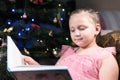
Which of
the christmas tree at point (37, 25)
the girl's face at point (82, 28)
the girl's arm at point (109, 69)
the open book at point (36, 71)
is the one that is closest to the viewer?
the open book at point (36, 71)

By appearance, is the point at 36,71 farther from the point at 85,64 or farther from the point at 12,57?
the point at 85,64

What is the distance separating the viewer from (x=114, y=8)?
12.6ft

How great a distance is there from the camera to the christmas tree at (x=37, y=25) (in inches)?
→ 121

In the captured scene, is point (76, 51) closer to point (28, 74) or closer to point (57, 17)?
point (28, 74)

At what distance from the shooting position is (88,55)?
5.00 ft

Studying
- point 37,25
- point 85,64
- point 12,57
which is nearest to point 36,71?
Result: point 12,57

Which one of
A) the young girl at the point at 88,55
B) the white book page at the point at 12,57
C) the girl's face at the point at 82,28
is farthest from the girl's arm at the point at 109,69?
the white book page at the point at 12,57

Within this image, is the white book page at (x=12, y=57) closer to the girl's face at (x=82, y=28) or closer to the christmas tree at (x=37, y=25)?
the girl's face at (x=82, y=28)

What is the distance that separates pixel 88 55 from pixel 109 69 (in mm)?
175

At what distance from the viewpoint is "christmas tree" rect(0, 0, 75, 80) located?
3.07 meters

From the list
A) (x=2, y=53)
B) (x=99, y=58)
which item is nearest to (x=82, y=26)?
(x=99, y=58)

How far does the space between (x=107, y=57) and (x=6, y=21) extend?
1994 mm

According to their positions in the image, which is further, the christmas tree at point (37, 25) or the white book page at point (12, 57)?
the christmas tree at point (37, 25)

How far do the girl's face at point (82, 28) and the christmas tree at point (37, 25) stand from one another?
145cm
